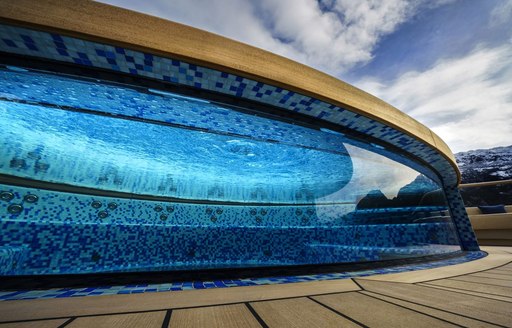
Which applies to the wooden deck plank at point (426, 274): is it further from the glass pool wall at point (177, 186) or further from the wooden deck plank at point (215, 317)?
the wooden deck plank at point (215, 317)

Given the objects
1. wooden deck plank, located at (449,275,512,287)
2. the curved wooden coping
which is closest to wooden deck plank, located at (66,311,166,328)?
the curved wooden coping

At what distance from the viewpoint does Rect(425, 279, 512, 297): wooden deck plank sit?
105 centimetres

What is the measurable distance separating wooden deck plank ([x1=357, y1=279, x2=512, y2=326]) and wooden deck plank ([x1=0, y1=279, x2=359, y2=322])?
0.20 metres

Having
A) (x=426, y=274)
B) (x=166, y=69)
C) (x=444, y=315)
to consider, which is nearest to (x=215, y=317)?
(x=444, y=315)

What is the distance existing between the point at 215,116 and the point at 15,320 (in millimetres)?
1624

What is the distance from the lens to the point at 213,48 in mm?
1360

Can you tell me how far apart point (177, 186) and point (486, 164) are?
111 feet

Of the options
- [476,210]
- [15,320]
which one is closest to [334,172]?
[15,320]

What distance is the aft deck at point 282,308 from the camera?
0.70 m

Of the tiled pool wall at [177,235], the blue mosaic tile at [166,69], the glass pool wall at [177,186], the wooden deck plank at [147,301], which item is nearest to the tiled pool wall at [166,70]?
the blue mosaic tile at [166,69]

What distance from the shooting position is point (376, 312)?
782 mm

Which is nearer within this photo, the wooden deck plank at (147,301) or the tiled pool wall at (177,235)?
the wooden deck plank at (147,301)

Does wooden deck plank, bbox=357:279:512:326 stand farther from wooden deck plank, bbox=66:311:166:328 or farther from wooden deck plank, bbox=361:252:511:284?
wooden deck plank, bbox=66:311:166:328

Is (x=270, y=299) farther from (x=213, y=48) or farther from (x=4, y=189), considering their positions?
(x=4, y=189)
